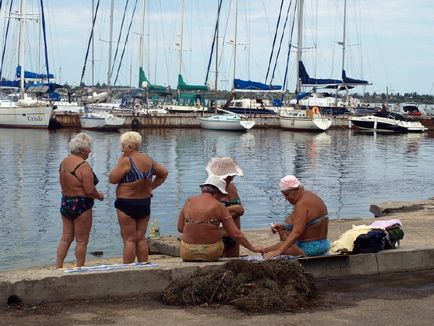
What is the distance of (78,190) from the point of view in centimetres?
852

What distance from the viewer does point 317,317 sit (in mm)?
6703

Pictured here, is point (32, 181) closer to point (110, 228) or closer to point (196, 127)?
point (110, 228)

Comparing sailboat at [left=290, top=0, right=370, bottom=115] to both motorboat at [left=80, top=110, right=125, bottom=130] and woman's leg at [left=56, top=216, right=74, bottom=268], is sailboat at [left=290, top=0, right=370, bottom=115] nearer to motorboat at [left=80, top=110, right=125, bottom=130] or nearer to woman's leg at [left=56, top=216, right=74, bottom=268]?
motorboat at [left=80, top=110, right=125, bottom=130]

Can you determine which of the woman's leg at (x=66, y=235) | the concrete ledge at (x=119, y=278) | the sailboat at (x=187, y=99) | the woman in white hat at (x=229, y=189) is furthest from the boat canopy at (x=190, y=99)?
the concrete ledge at (x=119, y=278)

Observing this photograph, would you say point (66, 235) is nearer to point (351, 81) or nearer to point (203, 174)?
point (203, 174)

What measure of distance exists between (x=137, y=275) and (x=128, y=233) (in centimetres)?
125

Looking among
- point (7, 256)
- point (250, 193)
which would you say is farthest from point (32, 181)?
point (7, 256)

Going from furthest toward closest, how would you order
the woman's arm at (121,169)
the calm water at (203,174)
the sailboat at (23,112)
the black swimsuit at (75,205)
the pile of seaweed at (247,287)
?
the sailboat at (23,112), the calm water at (203,174), the black swimsuit at (75,205), the woman's arm at (121,169), the pile of seaweed at (247,287)

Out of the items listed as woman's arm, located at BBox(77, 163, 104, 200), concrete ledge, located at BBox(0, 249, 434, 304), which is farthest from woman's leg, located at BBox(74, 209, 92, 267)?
concrete ledge, located at BBox(0, 249, 434, 304)

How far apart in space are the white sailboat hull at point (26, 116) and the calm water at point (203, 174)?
1413mm

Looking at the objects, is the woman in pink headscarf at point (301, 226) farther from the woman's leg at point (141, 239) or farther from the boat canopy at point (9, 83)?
the boat canopy at point (9, 83)

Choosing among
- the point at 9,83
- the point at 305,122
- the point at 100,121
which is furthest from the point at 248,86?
the point at 9,83

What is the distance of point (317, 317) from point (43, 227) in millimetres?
11742

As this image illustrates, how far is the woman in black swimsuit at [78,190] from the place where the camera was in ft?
27.8
